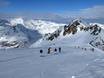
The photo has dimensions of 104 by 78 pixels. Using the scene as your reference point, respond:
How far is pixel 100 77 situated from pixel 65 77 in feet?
9.09

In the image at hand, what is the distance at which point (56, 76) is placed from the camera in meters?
21.9

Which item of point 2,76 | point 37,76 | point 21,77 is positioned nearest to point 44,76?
point 37,76

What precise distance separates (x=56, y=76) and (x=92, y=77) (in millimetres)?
2934

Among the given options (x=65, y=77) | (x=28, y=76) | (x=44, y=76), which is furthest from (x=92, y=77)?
(x=28, y=76)

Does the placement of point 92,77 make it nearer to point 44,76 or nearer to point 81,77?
point 81,77

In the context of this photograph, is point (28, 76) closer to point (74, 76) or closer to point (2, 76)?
point (2, 76)

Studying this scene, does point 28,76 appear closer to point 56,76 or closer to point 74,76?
point 56,76

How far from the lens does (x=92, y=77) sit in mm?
21234

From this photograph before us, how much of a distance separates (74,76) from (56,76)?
1526mm

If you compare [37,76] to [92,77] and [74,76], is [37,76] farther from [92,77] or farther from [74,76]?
[92,77]

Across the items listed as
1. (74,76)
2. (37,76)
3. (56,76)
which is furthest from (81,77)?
(37,76)

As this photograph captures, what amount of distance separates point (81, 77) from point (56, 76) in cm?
222

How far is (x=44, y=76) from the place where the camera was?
2161 cm

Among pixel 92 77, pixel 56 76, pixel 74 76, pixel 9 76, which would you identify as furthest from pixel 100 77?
pixel 9 76
